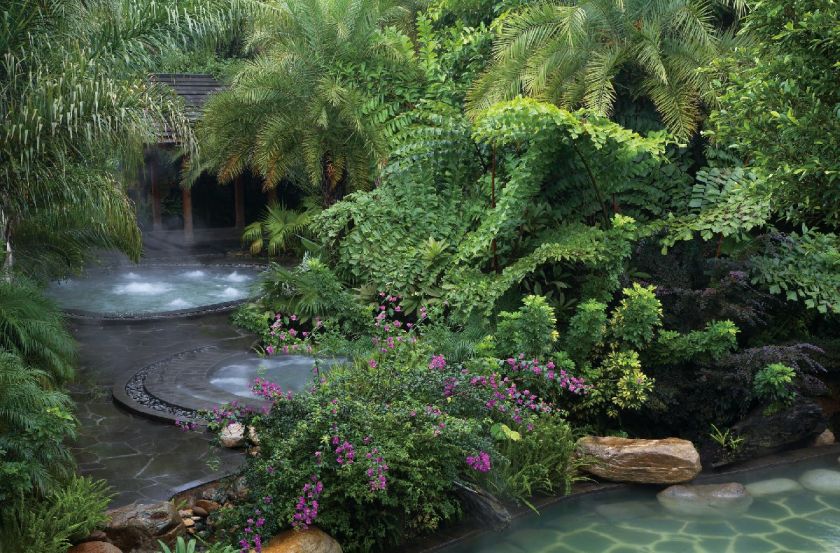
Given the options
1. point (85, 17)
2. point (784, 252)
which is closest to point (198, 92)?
point (85, 17)

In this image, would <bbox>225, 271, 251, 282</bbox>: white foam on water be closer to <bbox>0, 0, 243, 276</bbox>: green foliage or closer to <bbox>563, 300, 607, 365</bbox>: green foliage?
<bbox>0, 0, 243, 276</bbox>: green foliage

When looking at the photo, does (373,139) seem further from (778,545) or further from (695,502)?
(778,545)

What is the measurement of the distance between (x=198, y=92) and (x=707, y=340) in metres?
16.1

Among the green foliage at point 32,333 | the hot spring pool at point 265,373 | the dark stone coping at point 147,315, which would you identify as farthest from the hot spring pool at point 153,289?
the green foliage at point 32,333

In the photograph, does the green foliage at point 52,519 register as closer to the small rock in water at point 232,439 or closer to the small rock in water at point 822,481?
the small rock in water at point 232,439

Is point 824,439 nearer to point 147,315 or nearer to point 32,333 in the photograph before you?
point 32,333

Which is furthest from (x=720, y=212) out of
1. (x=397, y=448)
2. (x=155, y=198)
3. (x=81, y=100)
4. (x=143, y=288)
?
(x=155, y=198)

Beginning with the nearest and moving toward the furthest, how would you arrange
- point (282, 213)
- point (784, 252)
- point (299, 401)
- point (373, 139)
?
1. point (299, 401)
2. point (784, 252)
3. point (373, 139)
4. point (282, 213)

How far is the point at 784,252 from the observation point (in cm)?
970

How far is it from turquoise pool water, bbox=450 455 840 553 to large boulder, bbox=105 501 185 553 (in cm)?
213

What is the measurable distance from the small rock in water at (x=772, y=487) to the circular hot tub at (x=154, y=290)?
8.45 metres

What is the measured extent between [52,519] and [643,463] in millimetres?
5096

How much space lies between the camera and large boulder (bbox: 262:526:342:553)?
593 centimetres

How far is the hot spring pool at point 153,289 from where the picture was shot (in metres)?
15.0
